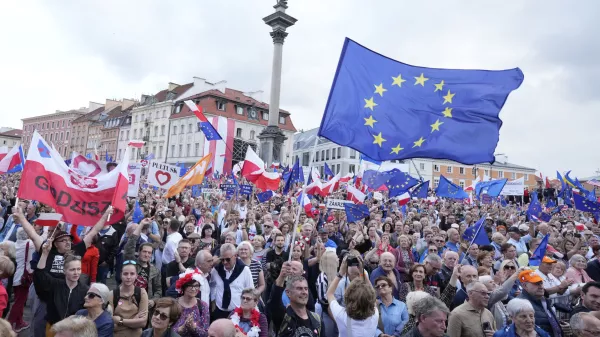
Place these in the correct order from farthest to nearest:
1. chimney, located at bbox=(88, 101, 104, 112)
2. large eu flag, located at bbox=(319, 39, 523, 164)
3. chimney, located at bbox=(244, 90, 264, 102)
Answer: chimney, located at bbox=(88, 101, 104, 112)
chimney, located at bbox=(244, 90, 264, 102)
large eu flag, located at bbox=(319, 39, 523, 164)

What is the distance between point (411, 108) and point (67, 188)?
5014 millimetres

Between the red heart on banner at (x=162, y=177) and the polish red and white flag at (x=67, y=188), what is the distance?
6.65 m

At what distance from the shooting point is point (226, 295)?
5418 mm

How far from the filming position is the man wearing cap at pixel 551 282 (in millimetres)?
5637

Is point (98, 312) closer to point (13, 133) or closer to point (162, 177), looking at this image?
point (162, 177)

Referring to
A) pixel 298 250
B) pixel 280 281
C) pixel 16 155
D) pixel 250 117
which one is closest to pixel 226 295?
pixel 280 281

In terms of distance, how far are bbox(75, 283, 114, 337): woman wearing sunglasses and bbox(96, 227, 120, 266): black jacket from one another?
11.7ft

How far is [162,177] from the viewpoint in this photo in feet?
41.7

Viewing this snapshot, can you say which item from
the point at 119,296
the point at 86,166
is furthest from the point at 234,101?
the point at 119,296

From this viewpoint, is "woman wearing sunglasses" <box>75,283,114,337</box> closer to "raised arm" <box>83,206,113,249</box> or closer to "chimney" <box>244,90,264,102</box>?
"raised arm" <box>83,206,113,249</box>

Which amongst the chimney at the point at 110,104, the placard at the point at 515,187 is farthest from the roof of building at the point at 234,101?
the placard at the point at 515,187

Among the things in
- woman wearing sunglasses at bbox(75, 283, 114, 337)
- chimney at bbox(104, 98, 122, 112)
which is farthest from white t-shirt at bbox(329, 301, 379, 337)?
chimney at bbox(104, 98, 122, 112)

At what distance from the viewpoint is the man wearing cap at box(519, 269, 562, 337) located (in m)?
4.41

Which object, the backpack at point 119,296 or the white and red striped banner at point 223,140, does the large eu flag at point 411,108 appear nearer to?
the backpack at point 119,296
